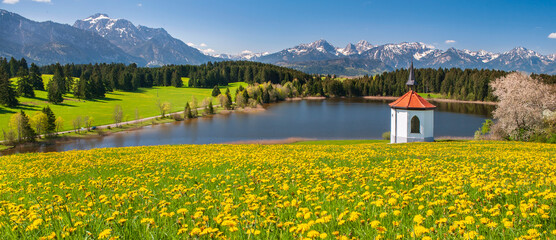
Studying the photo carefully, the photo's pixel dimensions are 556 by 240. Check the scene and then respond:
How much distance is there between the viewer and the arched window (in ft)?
133

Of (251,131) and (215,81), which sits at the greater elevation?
(215,81)

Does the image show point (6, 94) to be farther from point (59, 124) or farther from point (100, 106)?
point (59, 124)

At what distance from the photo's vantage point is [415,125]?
4097 cm

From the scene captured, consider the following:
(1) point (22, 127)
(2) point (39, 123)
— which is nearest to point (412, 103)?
(1) point (22, 127)

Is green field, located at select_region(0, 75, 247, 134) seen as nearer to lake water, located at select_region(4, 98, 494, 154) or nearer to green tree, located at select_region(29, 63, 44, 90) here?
green tree, located at select_region(29, 63, 44, 90)

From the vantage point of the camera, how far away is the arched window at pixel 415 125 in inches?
1592

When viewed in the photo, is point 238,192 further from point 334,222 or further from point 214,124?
point 214,124

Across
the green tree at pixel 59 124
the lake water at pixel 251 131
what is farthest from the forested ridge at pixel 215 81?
the lake water at pixel 251 131

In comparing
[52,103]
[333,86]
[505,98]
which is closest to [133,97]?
[52,103]

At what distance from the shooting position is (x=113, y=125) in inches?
3159

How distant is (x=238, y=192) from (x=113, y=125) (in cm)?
8401

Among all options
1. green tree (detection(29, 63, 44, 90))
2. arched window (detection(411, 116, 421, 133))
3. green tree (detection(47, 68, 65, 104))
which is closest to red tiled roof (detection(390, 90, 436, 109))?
arched window (detection(411, 116, 421, 133))

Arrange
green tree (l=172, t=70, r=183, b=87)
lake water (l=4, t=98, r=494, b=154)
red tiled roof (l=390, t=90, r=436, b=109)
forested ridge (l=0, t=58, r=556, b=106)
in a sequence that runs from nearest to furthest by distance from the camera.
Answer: red tiled roof (l=390, t=90, r=436, b=109) → lake water (l=4, t=98, r=494, b=154) → forested ridge (l=0, t=58, r=556, b=106) → green tree (l=172, t=70, r=183, b=87)

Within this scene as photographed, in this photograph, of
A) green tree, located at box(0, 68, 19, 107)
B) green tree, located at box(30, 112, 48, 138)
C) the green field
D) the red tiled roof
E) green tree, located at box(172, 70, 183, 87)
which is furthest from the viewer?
green tree, located at box(172, 70, 183, 87)
